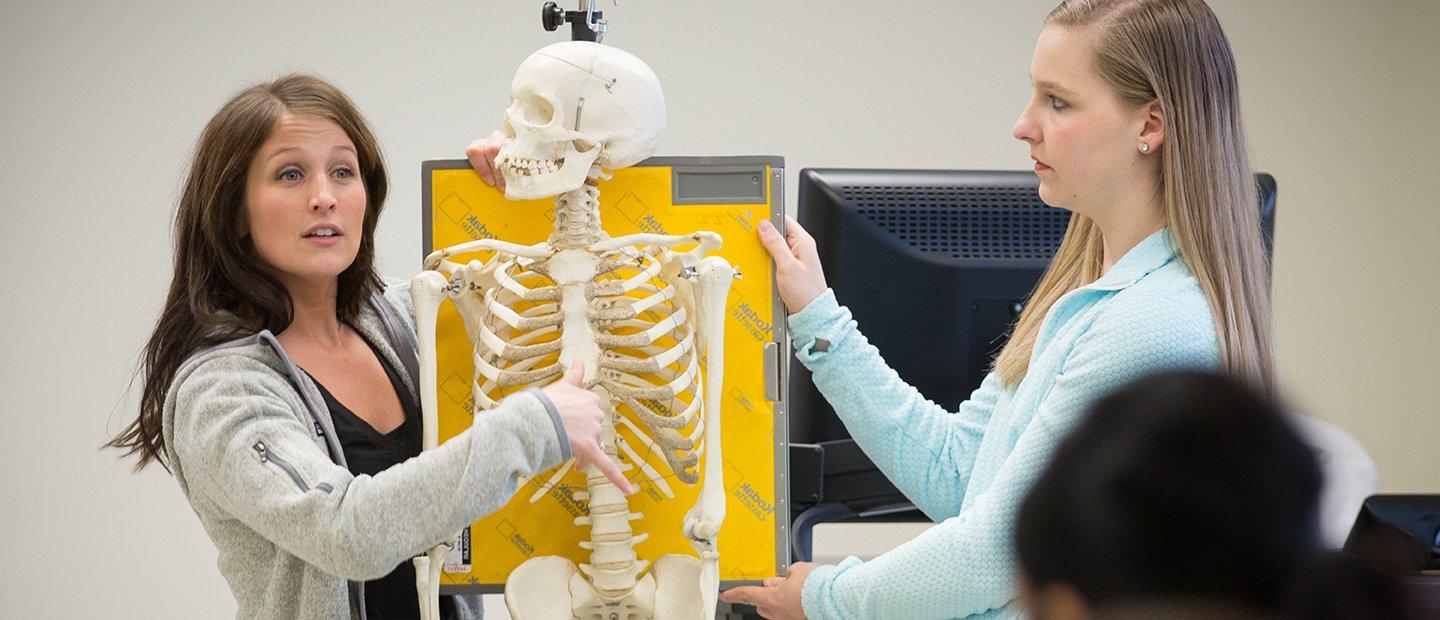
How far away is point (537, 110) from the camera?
6.26ft

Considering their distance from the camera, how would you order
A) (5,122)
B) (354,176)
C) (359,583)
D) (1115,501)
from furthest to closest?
(5,122)
(354,176)
(359,583)
(1115,501)

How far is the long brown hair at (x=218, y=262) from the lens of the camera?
1807 millimetres

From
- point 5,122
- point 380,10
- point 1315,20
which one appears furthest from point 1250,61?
point 5,122

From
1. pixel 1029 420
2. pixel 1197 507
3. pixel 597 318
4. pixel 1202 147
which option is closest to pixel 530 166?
pixel 597 318

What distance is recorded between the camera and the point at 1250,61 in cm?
438

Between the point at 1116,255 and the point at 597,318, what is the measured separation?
0.69 meters

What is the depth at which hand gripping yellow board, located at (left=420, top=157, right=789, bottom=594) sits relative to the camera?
1954 millimetres

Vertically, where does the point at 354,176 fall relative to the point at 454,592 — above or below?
above

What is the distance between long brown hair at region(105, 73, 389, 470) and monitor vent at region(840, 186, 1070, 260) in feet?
2.53

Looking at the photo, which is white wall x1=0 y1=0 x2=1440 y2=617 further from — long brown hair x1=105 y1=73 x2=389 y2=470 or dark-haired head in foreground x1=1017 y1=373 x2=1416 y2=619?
dark-haired head in foreground x1=1017 y1=373 x2=1416 y2=619

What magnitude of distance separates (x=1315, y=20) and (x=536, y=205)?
131 inches

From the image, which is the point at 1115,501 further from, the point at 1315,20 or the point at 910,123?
the point at 1315,20

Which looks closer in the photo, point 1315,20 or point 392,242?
point 392,242

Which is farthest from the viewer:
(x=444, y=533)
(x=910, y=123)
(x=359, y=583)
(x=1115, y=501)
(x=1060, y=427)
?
(x=910, y=123)
